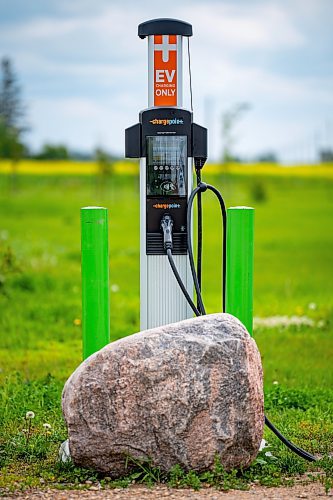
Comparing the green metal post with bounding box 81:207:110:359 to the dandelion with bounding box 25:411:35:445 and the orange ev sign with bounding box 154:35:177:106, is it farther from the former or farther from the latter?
the orange ev sign with bounding box 154:35:177:106

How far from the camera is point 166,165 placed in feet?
19.1

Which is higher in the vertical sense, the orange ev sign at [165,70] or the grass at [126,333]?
the orange ev sign at [165,70]

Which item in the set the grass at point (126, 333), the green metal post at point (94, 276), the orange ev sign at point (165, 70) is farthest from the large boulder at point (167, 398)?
the orange ev sign at point (165, 70)

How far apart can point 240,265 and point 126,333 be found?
13.3 ft

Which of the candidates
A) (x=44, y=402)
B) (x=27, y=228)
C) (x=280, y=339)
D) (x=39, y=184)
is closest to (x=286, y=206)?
(x=27, y=228)

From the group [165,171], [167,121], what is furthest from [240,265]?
[167,121]

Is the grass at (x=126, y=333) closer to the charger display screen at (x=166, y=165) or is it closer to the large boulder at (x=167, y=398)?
the large boulder at (x=167, y=398)

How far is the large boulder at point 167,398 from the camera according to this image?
4723 millimetres

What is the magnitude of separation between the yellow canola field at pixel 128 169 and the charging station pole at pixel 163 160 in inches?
2034

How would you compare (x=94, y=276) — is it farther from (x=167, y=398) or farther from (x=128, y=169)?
(x=128, y=169)

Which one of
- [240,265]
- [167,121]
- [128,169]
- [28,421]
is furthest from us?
[128,169]

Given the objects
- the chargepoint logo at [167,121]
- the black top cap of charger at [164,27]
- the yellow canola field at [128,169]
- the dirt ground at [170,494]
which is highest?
the yellow canola field at [128,169]

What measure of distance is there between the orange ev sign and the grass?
2.31m

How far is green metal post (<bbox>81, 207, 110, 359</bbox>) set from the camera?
17.8 feet
